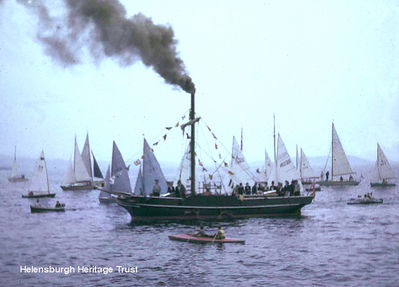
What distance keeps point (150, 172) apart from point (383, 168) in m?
59.9

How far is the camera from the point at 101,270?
2711 cm

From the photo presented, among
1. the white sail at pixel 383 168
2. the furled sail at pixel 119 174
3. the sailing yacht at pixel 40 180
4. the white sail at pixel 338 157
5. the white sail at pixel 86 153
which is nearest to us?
the furled sail at pixel 119 174

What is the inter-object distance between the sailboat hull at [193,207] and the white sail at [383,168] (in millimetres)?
51025

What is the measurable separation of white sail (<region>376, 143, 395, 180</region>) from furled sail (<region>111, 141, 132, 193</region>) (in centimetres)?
5413

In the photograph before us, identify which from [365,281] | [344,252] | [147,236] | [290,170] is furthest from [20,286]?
[290,170]

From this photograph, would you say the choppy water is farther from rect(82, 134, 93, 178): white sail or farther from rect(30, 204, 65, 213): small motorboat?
rect(82, 134, 93, 178): white sail

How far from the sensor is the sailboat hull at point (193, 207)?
142ft

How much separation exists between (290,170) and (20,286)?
115 feet

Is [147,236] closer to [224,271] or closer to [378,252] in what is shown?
[224,271]

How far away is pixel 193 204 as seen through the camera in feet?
143

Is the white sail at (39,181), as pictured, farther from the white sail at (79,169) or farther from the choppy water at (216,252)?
the choppy water at (216,252)

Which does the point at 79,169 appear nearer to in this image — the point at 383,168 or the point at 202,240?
the point at 383,168

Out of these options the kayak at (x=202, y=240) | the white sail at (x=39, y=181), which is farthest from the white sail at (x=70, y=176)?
the kayak at (x=202, y=240)

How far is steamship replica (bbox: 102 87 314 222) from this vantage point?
4334 centimetres
